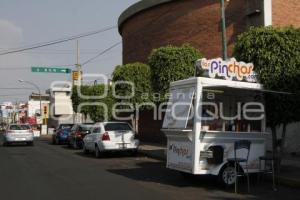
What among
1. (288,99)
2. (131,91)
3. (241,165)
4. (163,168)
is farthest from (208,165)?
(131,91)

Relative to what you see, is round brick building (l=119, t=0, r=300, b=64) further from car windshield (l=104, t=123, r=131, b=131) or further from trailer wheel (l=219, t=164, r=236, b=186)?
trailer wheel (l=219, t=164, r=236, b=186)

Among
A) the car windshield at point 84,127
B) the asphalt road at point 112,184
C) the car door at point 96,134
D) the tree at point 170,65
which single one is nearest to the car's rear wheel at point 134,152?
the car door at point 96,134

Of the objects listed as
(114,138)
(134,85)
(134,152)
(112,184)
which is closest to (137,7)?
(134,85)

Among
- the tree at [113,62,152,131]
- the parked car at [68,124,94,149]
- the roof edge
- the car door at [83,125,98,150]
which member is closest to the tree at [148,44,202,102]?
the car door at [83,125,98,150]

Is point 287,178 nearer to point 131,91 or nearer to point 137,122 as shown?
point 131,91

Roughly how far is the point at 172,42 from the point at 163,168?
13.5m

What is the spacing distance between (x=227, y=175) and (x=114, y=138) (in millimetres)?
9967

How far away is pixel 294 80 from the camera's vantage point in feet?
45.9

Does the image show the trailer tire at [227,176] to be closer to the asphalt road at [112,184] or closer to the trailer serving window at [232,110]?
the asphalt road at [112,184]

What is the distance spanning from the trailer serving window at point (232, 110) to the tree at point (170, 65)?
7.00 meters

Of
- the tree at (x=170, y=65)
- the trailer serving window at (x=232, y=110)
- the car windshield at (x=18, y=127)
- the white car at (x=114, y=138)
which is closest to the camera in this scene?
the trailer serving window at (x=232, y=110)

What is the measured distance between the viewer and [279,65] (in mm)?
13992

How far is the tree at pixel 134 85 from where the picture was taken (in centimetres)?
2878

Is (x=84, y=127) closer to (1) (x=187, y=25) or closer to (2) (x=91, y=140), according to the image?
(2) (x=91, y=140)
